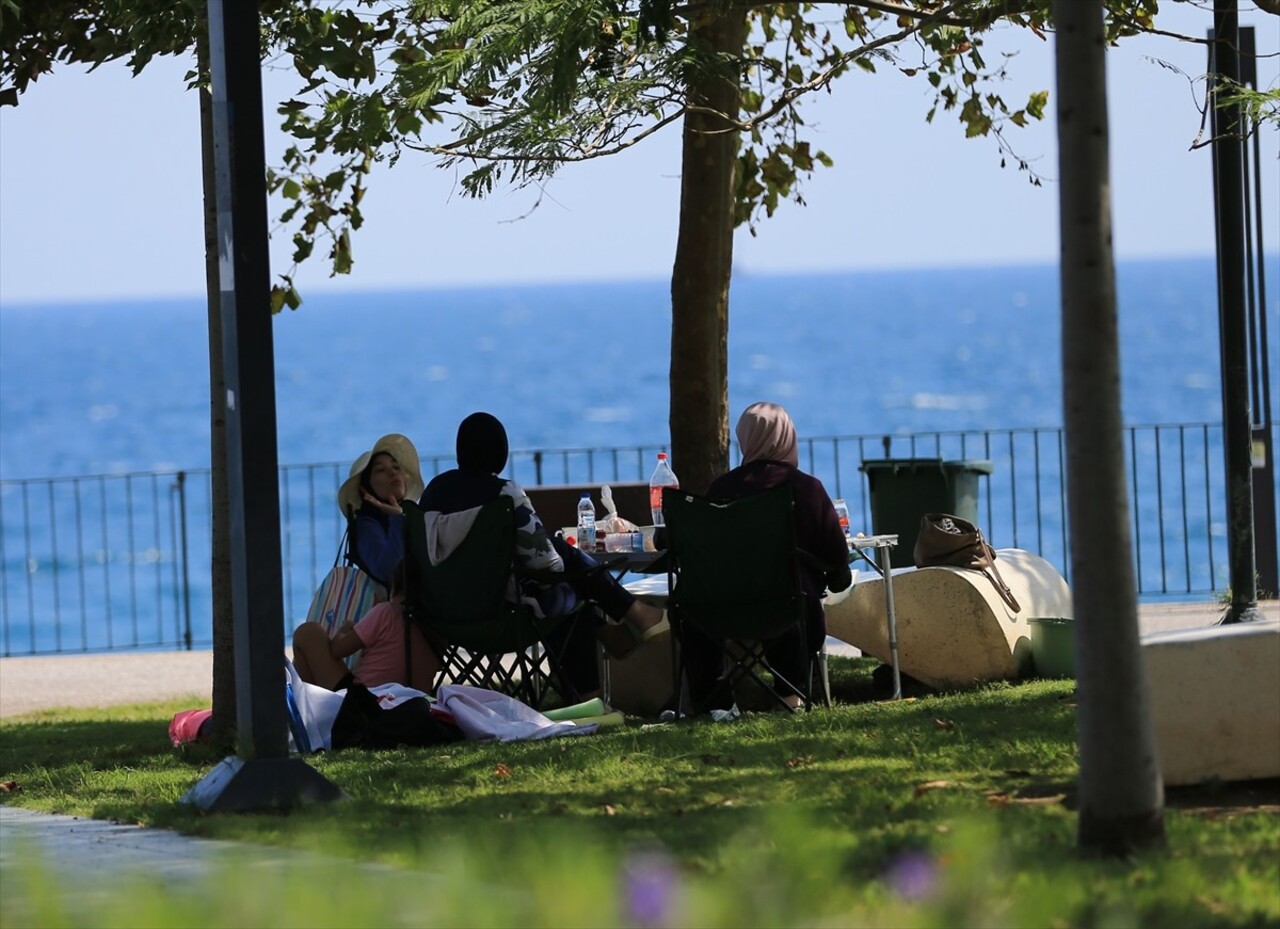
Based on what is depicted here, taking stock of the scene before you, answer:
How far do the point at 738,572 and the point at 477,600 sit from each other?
42.1 inches

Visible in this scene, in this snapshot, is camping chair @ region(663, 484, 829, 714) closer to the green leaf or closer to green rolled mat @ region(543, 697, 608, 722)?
green rolled mat @ region(543, 697, 608, 722)

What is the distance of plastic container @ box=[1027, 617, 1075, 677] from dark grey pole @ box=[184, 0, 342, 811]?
13.0ft

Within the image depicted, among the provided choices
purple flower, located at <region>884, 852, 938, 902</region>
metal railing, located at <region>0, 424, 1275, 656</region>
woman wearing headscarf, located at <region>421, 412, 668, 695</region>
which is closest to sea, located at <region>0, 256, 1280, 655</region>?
metal railing, located at <region>0, 424, 1275, 656</region>

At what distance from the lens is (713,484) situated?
8633 millimetres

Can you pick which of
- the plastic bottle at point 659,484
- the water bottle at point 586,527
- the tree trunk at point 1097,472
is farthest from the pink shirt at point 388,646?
the tree trunk at point 1097,472

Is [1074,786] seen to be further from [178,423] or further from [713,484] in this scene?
[178,423]

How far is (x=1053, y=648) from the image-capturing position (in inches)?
359

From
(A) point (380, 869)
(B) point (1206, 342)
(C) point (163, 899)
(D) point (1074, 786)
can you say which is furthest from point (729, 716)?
(B) point (1206, 342)

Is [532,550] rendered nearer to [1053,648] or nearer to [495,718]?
[495,718]

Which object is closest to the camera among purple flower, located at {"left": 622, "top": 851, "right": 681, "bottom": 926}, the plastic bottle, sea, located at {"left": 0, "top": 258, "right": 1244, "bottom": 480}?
purple flower, located at {"left": 622, "top": 851, "right": 681, "bottom": 926}

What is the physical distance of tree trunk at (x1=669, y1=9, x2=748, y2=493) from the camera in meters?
10.4

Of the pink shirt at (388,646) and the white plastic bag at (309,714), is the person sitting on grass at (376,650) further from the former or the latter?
the white plastic bag at (309,714)

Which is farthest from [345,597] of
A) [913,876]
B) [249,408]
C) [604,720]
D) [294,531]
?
[294,531]

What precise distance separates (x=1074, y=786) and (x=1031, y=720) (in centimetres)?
160
